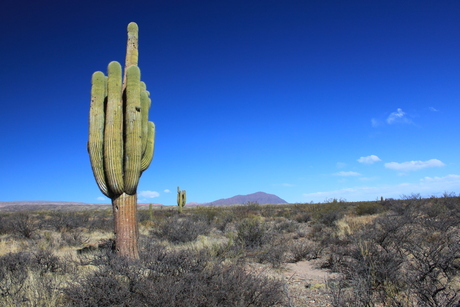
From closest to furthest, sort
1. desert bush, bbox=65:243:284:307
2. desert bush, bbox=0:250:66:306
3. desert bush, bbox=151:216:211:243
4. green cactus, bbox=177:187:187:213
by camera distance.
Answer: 1. desert bush, bbox=65:243:284:307
2. desert bush, bbox=0:250:66:306
3. desert bush, bbox=151:216:211:243
4. green cactus, bbox=177:187:187:213

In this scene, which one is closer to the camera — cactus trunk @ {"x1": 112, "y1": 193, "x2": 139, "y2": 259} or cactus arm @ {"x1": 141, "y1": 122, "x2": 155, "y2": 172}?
cactus trunk @ {"x1": 112, "y1": 193, "x2": 139, "y2": 259}

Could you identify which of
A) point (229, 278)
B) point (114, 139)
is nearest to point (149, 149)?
point (114, 139)

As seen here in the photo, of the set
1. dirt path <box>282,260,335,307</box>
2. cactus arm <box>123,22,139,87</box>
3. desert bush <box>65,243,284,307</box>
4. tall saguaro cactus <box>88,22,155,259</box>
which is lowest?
dirt path <box>282,260,335,307</box>

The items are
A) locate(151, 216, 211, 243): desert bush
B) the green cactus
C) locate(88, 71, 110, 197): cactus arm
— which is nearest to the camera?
locate(88, 71, 110, 197): cactus arm

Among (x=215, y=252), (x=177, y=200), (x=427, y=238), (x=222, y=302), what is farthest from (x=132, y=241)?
(x=177, y=200)

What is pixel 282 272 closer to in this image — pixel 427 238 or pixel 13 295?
pixel 427 238

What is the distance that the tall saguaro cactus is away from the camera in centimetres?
661

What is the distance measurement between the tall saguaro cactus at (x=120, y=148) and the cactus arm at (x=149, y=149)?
0.02 m

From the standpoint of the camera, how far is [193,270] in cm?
408

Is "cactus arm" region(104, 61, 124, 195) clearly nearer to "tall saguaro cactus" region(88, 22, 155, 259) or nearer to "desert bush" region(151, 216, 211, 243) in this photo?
"tall saguaro cactus" region(88, 22, 155, 259)

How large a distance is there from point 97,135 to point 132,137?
0.87 meters

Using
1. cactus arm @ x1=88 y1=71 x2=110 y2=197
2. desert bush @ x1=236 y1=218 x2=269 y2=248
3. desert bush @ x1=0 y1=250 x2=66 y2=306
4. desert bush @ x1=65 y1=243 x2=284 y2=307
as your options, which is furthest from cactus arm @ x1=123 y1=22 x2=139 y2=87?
desert bush @ x1=236 y1=218 x2=269 y2=248

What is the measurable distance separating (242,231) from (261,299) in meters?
5.79

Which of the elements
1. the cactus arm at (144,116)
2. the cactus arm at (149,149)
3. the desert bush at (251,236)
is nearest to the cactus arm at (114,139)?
the cactus arm at (144,116)
